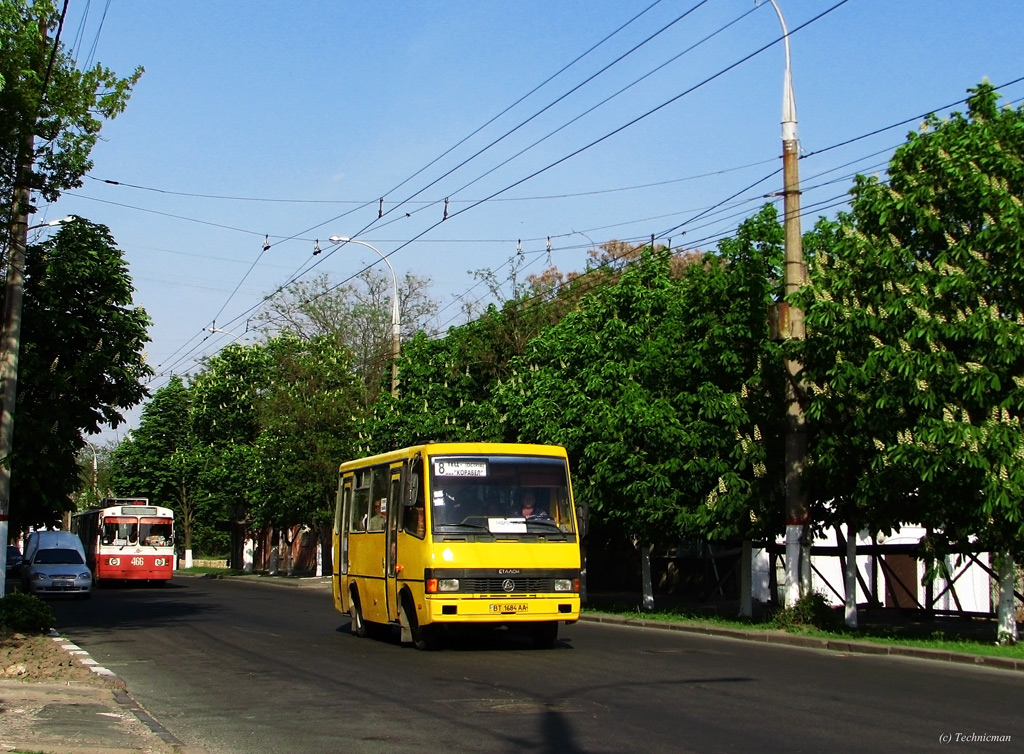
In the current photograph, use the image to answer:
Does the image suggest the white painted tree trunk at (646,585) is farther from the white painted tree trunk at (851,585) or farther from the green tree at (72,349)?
the green tree at (72,349)

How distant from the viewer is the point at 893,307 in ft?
57.3

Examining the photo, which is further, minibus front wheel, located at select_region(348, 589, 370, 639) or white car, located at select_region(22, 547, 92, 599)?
white car, located at select_region(22, 547, 92, 599)

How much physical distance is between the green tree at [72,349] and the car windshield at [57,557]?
12.0 m

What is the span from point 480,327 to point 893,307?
2022 cm

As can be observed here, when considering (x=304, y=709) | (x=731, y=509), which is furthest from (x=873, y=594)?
(x=304, y=709)

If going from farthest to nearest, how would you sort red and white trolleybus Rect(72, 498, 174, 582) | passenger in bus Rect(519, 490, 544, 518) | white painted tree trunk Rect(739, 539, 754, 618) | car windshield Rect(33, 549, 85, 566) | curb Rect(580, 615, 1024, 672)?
red and white trolleybus Rect(72, 498, 174, 582), car windshield Rect(33, 549, 85, 566), white painted tree trunk Rect(739, 539, 754, 618), passenger in bus Rect(519, 490, 544, 518), curb Rect(580, 615, 1024, 672)

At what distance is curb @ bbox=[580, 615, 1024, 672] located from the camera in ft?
52.6

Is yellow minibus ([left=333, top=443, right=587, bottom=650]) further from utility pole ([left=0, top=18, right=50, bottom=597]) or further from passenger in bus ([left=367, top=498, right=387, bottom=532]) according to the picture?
utility pole ([left=0, top=18, right=50, bottom=597])

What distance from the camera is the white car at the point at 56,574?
35.4 metres

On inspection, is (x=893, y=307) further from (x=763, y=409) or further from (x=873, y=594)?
(x=873, y=594)

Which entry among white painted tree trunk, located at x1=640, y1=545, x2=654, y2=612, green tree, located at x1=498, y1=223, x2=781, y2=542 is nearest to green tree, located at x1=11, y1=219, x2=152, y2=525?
green tree, located at x1=498, y1=223, x2=781, y2=542

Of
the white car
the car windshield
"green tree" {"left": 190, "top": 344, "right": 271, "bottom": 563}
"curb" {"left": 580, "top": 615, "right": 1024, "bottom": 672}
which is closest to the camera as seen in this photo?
"curb" {"left": 580, "top": 615, "right": 1024, "bottom": 672}

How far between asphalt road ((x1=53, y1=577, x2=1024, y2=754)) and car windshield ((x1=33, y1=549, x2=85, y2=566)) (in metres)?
17.2

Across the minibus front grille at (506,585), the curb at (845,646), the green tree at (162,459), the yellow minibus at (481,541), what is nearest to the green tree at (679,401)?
the curb at (845,646)
